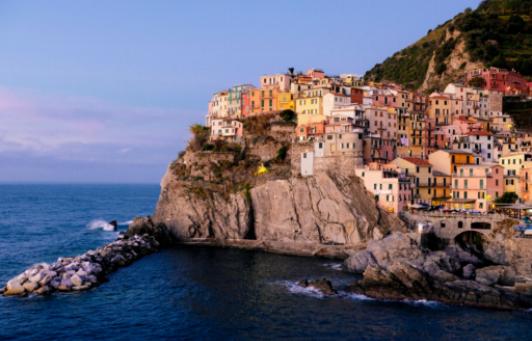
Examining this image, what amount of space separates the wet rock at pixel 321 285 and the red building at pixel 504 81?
60902 mm

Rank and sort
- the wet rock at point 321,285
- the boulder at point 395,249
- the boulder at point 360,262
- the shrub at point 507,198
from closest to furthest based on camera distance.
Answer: the wet rock at point 321,285 → the boulder at point 395,249 → the boulder at point 360,262 → the shrub at point 507,198

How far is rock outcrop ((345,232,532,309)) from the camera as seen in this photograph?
45188mm

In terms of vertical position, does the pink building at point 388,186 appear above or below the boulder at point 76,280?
above

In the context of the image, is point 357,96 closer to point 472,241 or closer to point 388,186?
point 388,186

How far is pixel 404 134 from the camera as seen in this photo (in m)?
80.1

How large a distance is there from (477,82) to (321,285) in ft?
205

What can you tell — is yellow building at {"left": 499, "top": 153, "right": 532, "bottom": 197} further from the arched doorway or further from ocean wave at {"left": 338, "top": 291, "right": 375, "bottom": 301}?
ocean wave at {"left": 338, "top": 291, "right": 375, "bottom": 301}

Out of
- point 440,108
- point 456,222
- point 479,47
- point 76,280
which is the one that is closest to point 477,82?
point 440,108

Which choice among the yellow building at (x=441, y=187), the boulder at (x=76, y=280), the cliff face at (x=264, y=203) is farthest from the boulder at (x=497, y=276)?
the boulder at (x=76, y=280)

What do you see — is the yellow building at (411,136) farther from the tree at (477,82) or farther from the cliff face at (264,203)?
the tree at (477,82)

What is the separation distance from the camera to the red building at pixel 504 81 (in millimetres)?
98000

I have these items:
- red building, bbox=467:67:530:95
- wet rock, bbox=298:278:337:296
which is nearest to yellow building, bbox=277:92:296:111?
red building, bbox=467:67:530:95

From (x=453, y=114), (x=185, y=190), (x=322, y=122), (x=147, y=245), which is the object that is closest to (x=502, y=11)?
(x=453, y=114)

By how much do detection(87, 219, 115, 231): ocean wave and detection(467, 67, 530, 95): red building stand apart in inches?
2599
